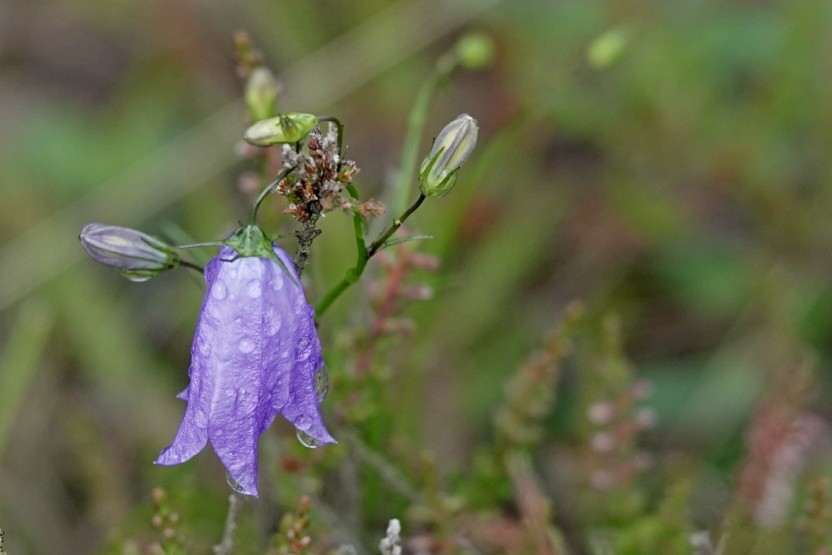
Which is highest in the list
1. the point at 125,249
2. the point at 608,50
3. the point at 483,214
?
the point at 483,214

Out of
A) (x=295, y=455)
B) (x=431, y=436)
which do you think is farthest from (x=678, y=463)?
(x=295, y=455)

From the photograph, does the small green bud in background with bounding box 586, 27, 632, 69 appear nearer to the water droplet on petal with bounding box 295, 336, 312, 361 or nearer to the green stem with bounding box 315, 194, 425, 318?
the green stem with bounding box 315, 194, 425, 318

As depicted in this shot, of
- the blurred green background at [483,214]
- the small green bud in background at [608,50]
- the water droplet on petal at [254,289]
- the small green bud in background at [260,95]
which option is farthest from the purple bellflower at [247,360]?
the small green bud in background at [608,50]

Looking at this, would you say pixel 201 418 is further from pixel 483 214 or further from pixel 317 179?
pixel 483 214

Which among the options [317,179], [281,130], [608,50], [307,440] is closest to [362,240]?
[317,179]

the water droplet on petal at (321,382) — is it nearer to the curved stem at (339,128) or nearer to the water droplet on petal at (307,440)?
the water droplet on petal at (307,440)

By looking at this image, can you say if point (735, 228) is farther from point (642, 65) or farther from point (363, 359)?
point (363, 359)

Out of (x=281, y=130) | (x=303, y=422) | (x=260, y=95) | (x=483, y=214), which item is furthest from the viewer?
(x=483, y=214)
